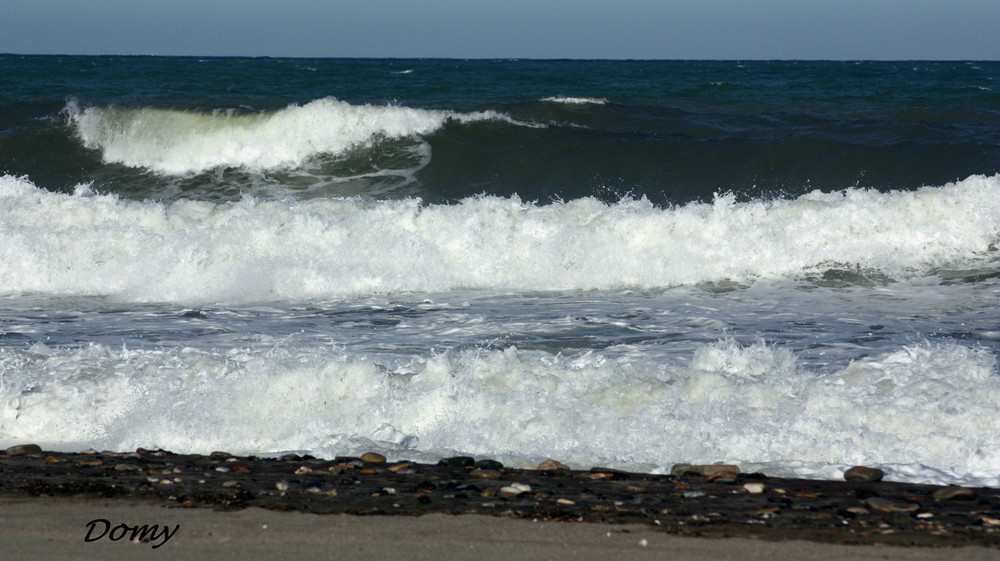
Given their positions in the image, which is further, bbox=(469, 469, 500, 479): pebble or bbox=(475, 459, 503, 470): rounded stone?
bbox=(475, 459, 503, 470): rounded stone

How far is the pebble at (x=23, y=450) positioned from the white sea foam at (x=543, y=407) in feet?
1.00

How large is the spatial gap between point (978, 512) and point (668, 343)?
3.12 m

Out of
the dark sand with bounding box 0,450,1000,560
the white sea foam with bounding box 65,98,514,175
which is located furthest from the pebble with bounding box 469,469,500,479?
the white sea foam with bounding box 65,98,514,175

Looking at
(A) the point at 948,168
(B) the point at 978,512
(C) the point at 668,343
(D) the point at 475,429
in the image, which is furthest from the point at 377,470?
(A) the point at 948,168

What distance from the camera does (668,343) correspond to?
6508mm

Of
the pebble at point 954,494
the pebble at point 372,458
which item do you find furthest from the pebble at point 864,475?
the pebble at point 372,458

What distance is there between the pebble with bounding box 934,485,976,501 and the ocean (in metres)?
0.42

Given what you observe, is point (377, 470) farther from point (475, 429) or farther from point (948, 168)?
point (948, 168)

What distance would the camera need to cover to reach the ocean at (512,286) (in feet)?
16.0

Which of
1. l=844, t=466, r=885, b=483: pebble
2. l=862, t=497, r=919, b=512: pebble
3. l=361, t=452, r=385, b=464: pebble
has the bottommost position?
l=361, t=452, r=385, b=464: pebble

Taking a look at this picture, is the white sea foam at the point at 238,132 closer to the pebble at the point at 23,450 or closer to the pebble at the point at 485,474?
the pebble at the point at 23,450

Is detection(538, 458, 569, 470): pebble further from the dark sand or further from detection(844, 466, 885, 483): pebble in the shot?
detection(844, 466, 885, 483): pebble

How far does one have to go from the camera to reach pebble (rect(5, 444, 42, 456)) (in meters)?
4.53

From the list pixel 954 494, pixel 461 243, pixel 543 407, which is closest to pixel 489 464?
pixel 543 407
